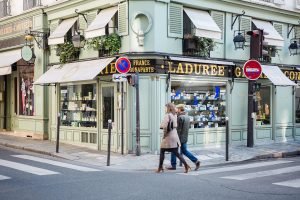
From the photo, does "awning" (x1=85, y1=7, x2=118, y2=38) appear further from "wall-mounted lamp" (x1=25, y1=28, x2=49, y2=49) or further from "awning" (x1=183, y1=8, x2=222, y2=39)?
"wall-mounted lamp" (x1=25, y1=28, x2=49, y2=49)

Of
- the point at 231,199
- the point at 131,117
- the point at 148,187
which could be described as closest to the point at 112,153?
the point at 131,117

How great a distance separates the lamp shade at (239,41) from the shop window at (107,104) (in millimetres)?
4729

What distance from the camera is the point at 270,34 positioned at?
17516 mm

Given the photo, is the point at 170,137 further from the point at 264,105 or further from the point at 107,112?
the point at 264,105

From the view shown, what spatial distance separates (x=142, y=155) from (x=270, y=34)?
7.27 metres

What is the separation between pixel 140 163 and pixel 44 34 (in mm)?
7851

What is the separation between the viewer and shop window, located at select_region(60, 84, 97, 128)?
16.1 metres

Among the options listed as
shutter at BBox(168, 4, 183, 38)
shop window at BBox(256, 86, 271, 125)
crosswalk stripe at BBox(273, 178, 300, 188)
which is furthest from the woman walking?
shop window at BBox(256, 86, 271, 125)

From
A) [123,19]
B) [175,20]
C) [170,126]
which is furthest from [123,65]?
[170,126]

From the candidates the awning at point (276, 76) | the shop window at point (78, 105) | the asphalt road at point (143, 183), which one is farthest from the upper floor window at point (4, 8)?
the awning at point (276, 76)

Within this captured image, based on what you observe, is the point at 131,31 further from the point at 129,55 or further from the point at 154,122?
the point at 154,122

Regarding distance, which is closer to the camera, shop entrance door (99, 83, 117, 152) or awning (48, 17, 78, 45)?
shop entrance door (99, 83, 117, 152)

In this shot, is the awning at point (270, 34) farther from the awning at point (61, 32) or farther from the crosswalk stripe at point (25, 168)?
the crosswalk stripe at point (25, 168)

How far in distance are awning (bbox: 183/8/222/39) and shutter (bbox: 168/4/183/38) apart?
335mm
